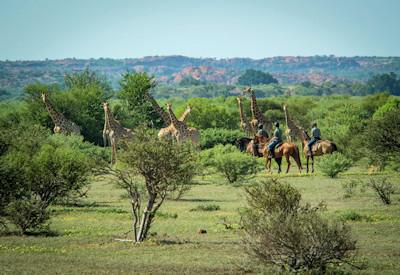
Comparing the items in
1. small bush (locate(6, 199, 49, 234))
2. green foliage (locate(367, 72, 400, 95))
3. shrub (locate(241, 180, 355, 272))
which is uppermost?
shrub (locate(241, 180, 355, 272))

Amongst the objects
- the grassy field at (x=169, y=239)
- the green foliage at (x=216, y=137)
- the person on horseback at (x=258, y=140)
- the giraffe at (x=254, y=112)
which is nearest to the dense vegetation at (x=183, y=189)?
the grassy field at (x=169, y=239)

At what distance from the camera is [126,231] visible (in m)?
23.9

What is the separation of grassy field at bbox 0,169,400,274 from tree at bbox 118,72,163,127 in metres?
23.7

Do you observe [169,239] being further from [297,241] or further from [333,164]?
[333,164]

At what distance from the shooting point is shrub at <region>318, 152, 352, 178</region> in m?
37.3

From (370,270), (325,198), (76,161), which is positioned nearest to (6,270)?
(370,270)

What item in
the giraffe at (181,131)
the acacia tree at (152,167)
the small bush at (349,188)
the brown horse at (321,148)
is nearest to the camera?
the acacia tree at (152,167)

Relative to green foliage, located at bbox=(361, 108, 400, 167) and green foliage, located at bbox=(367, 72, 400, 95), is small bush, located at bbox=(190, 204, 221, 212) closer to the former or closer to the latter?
green foliage, located at bbox=(361, 108, 400, 167)

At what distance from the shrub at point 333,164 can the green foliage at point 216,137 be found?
1364 cm

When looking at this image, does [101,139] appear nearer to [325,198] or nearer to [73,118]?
[73,118]

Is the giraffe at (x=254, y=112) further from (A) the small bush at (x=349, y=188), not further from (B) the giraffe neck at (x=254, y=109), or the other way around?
(A) the small bush at (x=349, y=188)

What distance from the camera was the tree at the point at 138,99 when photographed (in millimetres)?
56531

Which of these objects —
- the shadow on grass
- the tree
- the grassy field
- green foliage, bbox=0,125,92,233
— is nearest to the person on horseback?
the grassy field

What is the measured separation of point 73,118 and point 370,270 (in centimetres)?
3892
